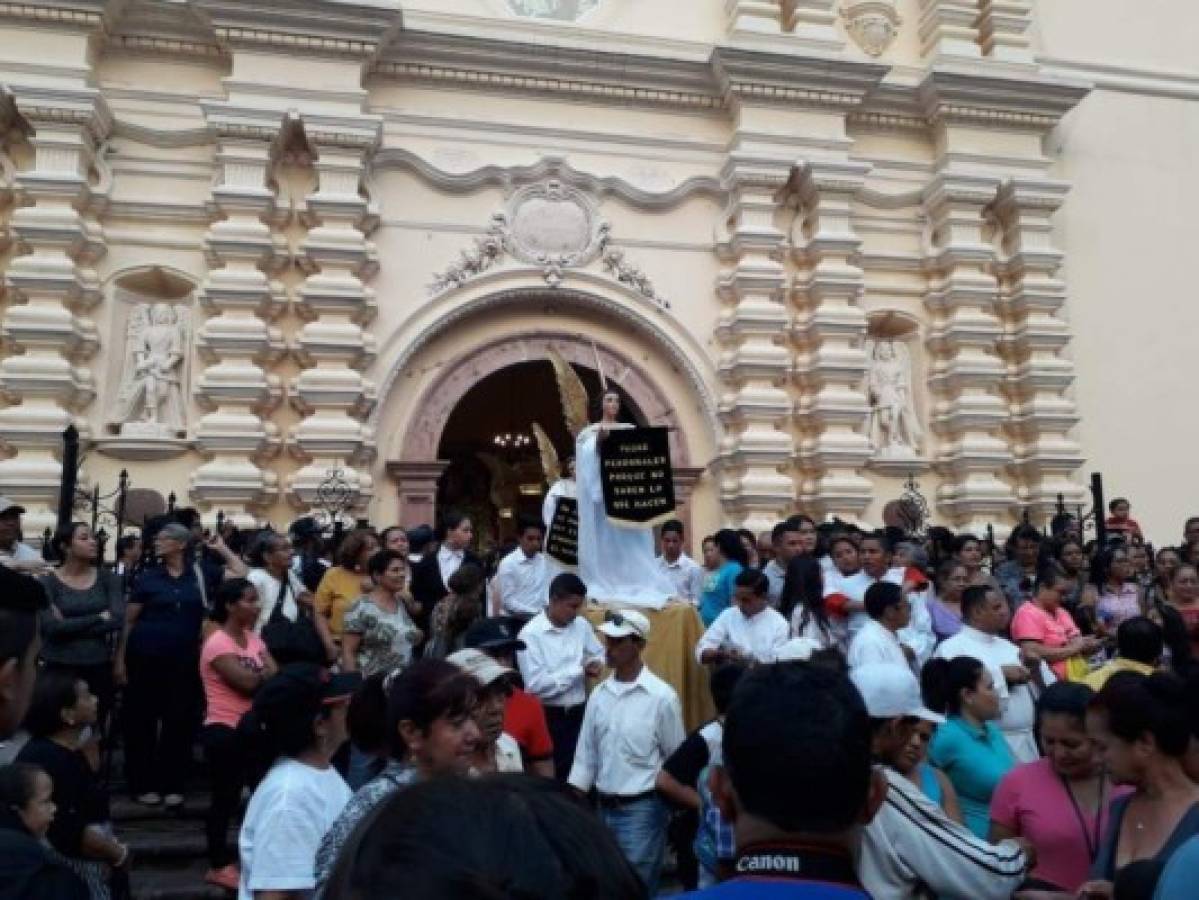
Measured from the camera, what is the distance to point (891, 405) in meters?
15.3

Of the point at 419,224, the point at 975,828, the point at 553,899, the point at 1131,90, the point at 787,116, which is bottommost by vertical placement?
the point at 975,828

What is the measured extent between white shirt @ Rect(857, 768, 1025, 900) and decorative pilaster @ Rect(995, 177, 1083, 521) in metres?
13.2

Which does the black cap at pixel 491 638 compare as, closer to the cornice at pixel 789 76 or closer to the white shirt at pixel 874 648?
the white shirt at pixel 874 648

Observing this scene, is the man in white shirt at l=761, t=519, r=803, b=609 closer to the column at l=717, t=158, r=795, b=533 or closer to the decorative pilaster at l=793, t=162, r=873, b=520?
the column at l=717, t=158, r=795, b=533

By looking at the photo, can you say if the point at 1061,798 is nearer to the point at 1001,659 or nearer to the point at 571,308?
the point at 1001,659

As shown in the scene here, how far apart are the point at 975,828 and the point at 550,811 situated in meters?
3.82

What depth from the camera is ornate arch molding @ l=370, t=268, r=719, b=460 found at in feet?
45.0

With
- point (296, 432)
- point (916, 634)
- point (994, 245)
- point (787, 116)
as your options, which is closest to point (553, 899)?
point (916, 634)

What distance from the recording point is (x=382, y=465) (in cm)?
1354

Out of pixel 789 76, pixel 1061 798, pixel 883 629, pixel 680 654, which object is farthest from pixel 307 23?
pixel 1061 798

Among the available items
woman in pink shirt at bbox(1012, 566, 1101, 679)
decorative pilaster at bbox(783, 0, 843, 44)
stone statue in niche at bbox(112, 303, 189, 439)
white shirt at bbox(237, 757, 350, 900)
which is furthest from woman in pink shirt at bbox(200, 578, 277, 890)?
decorative pilaster at bbox(783, 0, 843, 44)

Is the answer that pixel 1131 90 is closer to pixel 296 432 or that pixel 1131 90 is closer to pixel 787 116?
pixel 787 116

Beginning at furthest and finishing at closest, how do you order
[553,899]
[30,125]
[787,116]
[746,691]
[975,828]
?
[787,116]
[30,125]
[975,828]
[746,691]
[553,899]

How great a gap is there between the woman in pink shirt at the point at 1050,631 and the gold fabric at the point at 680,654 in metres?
2.20
